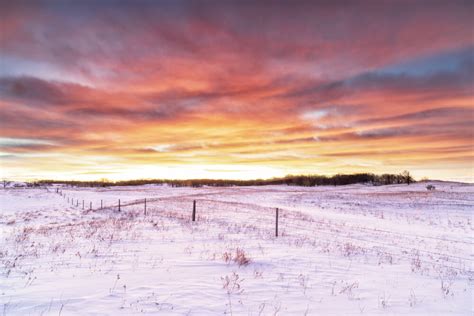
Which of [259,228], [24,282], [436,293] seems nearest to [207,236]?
[259,228]

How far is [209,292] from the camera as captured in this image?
809cm

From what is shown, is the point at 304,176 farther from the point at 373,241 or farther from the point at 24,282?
the point at 24,282

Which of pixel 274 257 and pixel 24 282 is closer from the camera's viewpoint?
pixel 24 282

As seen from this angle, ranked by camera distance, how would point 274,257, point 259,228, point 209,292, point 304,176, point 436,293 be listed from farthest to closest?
point 304,176, point 259,228, point 274,257, point 436,293, point 209,292

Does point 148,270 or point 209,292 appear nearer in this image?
point 209,292

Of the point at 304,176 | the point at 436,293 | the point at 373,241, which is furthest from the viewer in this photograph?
the point at 304,176

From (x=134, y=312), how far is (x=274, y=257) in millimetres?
6631

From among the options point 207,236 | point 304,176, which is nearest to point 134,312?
point 207,236

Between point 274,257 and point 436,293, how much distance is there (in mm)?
5387

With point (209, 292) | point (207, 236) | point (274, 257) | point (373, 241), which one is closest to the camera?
point (209, 292)

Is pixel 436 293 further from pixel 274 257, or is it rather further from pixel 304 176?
pixel 304 176

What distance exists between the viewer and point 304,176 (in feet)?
602

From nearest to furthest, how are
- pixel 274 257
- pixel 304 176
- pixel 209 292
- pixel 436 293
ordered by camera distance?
pixel 209 292 → pixel 436 293 → pixel 274 257 → pixel 304 176

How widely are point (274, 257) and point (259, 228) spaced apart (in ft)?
25.5
